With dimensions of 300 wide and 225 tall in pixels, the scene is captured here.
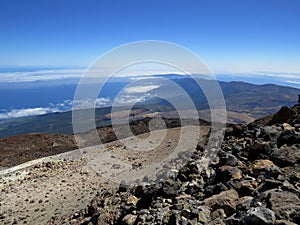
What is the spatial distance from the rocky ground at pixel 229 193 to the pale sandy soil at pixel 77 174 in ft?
6.45

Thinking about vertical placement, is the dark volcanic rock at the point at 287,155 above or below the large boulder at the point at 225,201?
above

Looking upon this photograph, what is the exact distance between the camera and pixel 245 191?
24.9 ft

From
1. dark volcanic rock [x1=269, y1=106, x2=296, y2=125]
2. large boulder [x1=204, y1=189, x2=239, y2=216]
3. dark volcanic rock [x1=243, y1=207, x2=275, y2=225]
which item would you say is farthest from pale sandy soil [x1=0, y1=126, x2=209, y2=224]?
dark volcanic rock [x1=243, y1=207, x2=275, y2=225]

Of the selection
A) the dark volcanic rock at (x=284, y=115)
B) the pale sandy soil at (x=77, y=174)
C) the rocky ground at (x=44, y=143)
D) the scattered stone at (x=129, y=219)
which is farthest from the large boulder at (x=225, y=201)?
the rocky ground at (x=44, y=143)

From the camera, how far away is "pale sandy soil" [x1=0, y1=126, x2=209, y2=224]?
540 inches

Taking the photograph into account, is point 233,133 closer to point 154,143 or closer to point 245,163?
point 245,163

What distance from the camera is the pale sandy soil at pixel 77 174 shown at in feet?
45.0

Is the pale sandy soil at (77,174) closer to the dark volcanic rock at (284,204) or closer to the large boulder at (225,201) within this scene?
the large boulder at (225,201)

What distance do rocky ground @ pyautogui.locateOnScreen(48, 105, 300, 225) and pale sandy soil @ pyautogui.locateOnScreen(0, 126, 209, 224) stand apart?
6.45 ft

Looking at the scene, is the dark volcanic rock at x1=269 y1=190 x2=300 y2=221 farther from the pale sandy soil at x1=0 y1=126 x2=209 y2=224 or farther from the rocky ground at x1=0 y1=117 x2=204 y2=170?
the rocky ground at x1=0 y1=117 x2=204 y2=170

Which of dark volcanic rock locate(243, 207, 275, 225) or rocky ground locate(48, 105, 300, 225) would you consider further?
rocky ground locate(48, 105, 300, 225)

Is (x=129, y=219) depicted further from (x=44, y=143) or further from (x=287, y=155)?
(x=44, y=143)

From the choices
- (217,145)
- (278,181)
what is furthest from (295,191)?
(217,145)

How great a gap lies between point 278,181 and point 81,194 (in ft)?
33.0
